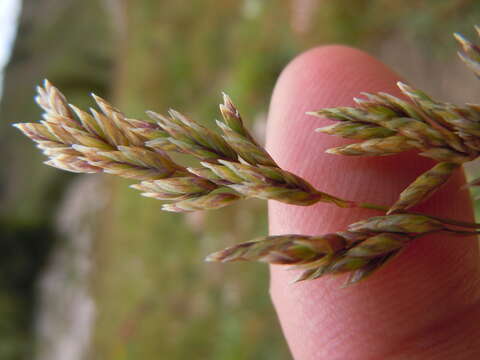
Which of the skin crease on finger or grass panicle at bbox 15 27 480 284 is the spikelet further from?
the skin crease on finger

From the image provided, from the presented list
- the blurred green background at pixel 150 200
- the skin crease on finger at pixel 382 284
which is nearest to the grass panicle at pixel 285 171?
the skin crease on finger at pixel 382 284

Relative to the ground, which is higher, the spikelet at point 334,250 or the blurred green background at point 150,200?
the blurred green background at point 150,200

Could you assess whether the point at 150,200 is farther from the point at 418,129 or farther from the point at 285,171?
the point at 418,129

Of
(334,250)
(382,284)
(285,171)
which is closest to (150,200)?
(382,284)

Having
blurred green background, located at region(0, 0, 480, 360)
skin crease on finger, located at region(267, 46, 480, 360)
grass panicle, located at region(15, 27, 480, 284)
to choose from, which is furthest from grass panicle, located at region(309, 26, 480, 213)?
blurred green background, located at region(0, 0, 480, 360)

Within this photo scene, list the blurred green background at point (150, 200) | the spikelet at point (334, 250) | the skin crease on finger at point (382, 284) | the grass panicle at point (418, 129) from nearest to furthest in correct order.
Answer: the spikelet at point (334, 250), the grass panicle at point (418, 129), the skin crease on finger at point (382, 284), the blurred green background at point (150, 200)

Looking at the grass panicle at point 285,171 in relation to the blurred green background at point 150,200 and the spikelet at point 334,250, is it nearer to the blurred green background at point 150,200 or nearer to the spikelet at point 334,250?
the spikelet at point 334,250

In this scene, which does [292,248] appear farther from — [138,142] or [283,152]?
[283,152]
